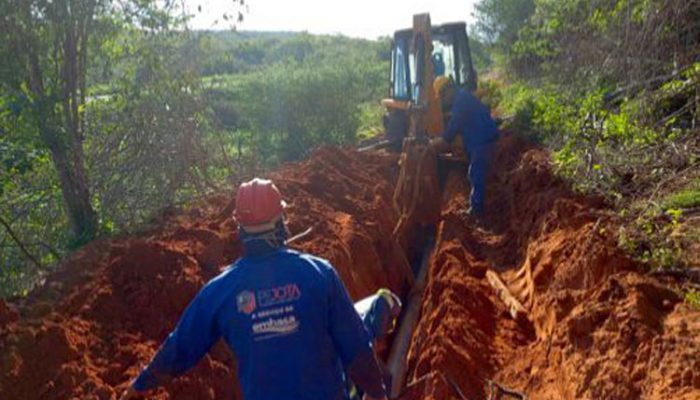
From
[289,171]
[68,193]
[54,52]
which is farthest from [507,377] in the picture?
[289,171]

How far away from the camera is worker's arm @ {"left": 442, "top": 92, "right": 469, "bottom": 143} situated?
10383 millimetres

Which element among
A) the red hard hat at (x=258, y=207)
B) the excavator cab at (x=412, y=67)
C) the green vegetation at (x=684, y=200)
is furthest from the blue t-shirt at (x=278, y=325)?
the excavator cab at (x=412, y=67)

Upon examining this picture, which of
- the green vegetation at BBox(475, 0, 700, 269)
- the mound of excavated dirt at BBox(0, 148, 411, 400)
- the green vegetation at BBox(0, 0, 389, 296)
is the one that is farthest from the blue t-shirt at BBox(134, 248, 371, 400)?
the green vegetation at BBox(0, 0, 389, 296)

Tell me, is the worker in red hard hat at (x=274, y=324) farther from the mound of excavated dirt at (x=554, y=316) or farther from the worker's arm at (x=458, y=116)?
the worker's arm at (x=458, y=116)

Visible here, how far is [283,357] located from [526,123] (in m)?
10.1

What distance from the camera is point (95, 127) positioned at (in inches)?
372

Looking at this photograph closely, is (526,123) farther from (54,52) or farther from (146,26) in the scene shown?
(54,52)

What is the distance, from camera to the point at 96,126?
31.0 ft

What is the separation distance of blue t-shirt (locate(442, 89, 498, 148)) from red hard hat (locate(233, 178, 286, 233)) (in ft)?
24.3

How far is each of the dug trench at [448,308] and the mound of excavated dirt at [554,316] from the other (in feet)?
0.05

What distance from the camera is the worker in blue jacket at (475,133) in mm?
10414

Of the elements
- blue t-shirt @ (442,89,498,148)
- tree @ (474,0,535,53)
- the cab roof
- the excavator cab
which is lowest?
blue t-shirt @ (442,89,498,148)

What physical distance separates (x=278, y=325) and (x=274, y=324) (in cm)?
2

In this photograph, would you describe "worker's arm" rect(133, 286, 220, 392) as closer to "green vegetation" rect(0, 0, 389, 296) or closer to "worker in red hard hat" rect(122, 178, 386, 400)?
"worker in red hard hat" rect(122, 178, 386, 400)
